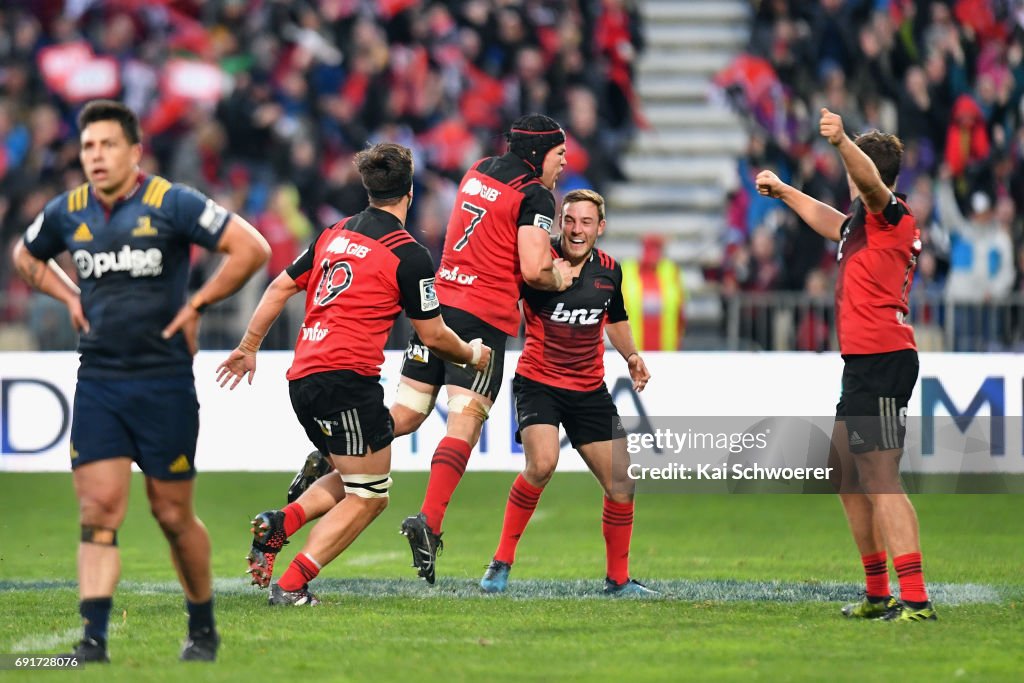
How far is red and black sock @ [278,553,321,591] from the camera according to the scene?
27.8 feet

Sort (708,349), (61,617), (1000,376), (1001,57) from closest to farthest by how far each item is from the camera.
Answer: (61,617)
(1000,376)
(708,349)
(1001,57)

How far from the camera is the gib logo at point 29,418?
14383mm

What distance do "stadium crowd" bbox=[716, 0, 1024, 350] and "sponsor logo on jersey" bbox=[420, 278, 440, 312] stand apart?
897 cm

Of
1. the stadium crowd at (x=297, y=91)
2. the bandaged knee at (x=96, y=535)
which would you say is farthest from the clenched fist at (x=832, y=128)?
the stadium crowd at (x=297, y=91)

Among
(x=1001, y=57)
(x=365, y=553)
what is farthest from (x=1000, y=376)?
(x=1001, y=57)

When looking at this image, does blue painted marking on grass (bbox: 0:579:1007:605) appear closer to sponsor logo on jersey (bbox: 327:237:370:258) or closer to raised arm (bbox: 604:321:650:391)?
raised arm (bbox: 604:321:650:391)

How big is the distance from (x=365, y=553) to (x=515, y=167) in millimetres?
3170

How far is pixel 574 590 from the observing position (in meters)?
9.36

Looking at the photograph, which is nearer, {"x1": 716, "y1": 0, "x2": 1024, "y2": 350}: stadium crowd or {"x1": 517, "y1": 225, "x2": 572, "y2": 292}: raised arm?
{"x1": 517, "y1": 225, "x2": 572, "y2": 292}: raised arm

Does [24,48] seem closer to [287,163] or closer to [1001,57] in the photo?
[287,163]

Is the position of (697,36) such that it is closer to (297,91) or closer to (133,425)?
(297,91)

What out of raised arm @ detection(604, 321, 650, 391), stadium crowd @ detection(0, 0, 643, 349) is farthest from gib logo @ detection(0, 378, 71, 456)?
raised arm @ detection(604, 321, 650, 391)

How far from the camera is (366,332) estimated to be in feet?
27.8

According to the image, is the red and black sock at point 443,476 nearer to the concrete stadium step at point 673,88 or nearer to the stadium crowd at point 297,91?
the stadium crowd at point 297,91
